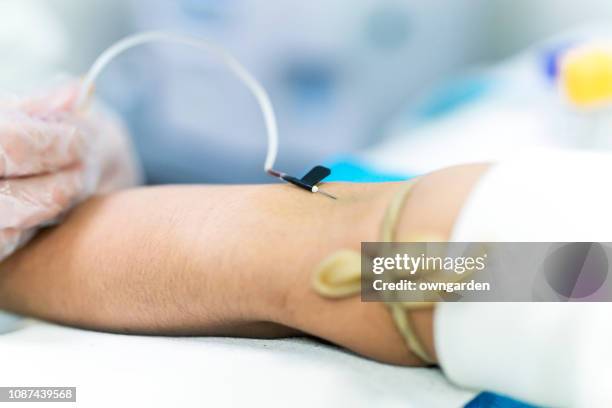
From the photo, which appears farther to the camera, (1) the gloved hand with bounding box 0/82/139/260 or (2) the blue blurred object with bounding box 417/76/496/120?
(2) the blue blurred object with bounding box 417/76/496/120

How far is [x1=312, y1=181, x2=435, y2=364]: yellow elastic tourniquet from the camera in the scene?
58 cm

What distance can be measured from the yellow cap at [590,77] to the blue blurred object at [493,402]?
0.86m

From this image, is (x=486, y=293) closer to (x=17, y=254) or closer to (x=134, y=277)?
(x=134, y=277)

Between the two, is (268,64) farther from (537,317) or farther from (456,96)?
(537,317)

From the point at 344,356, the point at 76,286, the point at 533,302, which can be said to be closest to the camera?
the point at 533,302

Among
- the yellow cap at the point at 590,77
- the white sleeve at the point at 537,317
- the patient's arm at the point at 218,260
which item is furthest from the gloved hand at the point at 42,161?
the yellow cap at the point at 590,77

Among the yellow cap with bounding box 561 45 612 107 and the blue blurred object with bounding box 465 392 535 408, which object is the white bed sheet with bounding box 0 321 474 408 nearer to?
the blue blurred object with bounding box 465 392 535 408

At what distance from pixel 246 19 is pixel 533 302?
1.63 metres

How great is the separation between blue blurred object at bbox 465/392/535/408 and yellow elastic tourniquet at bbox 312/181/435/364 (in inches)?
3.1

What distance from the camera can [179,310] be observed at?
710mm

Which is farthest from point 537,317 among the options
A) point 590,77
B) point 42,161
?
point 590,77

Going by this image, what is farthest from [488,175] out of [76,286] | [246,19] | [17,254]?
[246,19]

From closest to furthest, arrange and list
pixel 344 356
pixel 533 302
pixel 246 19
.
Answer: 1. pixel 533 302
2. pixel 344 356
3. pixel 246 19

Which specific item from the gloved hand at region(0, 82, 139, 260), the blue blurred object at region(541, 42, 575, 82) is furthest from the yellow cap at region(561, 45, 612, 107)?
the gloved hand at region(0, 82, 139, 260)
